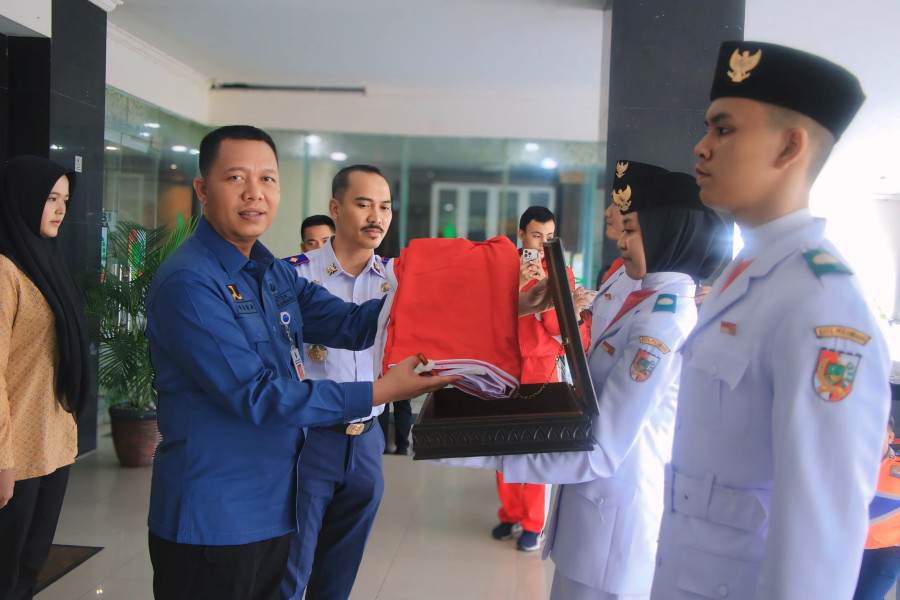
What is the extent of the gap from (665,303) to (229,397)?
0.94 metres

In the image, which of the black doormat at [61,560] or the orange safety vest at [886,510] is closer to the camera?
the orange safety vest at [886,510]

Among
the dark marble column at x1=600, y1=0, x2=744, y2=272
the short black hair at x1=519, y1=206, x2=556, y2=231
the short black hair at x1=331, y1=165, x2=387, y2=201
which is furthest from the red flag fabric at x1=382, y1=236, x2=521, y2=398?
the dark marble column at x1=600, y1=0, x2=744, y2=272

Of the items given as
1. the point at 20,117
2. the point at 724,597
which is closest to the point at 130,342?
the point at 20,117

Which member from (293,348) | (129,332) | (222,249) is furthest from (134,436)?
(222,249)

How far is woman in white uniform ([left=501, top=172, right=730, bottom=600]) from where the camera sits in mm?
1401

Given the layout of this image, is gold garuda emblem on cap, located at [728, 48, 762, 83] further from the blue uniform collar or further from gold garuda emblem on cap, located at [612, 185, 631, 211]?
the blue uniform collar

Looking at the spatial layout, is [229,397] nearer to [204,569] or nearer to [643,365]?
[204,569]

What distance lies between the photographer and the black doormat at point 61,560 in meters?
2.89

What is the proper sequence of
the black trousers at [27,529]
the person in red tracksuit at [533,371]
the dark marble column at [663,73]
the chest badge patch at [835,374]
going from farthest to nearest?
1. the dark marble column at [663,73]
2. the person in red tracksuit at [533,371]
3. the black trousers at [27,529]
4. the chest badge patch at [835,374]

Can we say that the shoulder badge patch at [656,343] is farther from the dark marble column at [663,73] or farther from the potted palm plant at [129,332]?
the potted palm plant at [129,332]

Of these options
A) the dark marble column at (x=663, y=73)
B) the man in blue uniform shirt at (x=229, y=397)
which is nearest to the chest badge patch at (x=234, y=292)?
the man in blue uniform shirt at (x=229, y=397)

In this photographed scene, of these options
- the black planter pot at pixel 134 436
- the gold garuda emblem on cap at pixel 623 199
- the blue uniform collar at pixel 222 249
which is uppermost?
the gold garuda emblem on cap at pixel 623 199

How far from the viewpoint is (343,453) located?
85.6 inches

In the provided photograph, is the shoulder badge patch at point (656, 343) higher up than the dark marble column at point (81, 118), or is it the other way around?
the dark marble column at point (81, 118)
